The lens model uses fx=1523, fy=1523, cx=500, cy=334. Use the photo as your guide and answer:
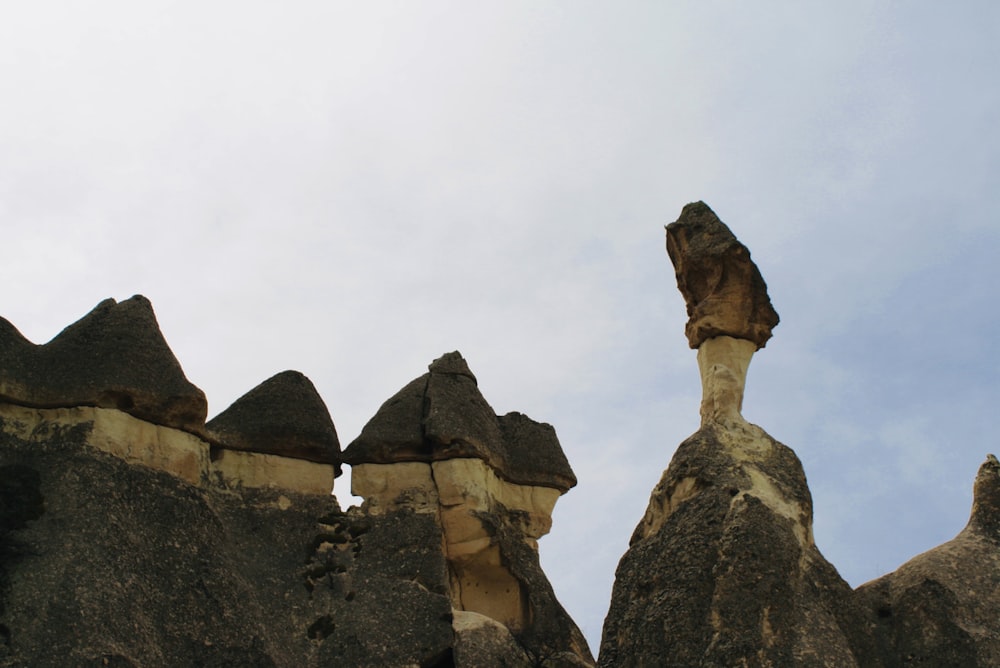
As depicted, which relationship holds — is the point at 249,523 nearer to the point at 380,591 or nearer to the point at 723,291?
the point at 380,591

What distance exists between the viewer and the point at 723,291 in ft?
65.6

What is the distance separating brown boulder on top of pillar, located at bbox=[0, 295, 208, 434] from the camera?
18.8m

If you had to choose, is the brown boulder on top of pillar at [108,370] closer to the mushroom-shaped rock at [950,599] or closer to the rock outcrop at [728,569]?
the rock outcrop at [728,569]

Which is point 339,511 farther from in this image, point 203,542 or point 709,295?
point 709,295

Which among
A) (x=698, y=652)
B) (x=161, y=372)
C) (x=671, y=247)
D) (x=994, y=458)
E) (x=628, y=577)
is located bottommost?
(x=698, y=652)

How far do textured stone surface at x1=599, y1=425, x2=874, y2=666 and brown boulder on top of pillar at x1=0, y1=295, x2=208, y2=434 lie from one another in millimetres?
6208

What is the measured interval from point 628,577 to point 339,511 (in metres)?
5.53

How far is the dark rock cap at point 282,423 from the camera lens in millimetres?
21266

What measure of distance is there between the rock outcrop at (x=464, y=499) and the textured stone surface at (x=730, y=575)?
4.22 meters

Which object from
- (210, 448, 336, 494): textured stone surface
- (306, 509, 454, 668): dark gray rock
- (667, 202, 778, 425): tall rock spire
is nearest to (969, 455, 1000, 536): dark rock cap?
(667, 202, 778, 425): tall rock spire

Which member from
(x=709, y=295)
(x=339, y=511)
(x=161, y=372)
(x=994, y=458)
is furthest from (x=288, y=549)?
(x=994, y=458)

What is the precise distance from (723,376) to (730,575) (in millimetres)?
3110

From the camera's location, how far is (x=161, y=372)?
774 inches

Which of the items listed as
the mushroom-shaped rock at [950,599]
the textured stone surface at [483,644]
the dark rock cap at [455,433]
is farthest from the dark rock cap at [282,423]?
the mushroom-shaped rock at [950,599]
